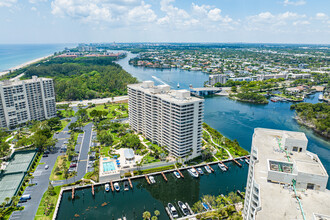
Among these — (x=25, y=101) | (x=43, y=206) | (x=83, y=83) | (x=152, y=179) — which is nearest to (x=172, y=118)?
(x=152, y=179)

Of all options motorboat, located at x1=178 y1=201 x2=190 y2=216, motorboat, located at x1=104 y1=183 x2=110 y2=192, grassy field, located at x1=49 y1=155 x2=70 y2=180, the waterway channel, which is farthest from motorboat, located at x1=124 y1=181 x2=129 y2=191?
grassy field, located at x1=49 y1=155 x2=70 y2=180

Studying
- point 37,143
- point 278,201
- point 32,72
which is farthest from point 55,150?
point 32,72

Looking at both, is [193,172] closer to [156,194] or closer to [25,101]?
[156,194]

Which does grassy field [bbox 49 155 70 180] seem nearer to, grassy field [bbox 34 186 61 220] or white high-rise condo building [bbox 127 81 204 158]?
grassy field [bbox 34 186 61 220]

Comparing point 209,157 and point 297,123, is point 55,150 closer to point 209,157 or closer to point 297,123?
point 209,157

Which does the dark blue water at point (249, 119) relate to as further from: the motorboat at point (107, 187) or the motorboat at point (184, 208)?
the motorboat at point (107, 187)
